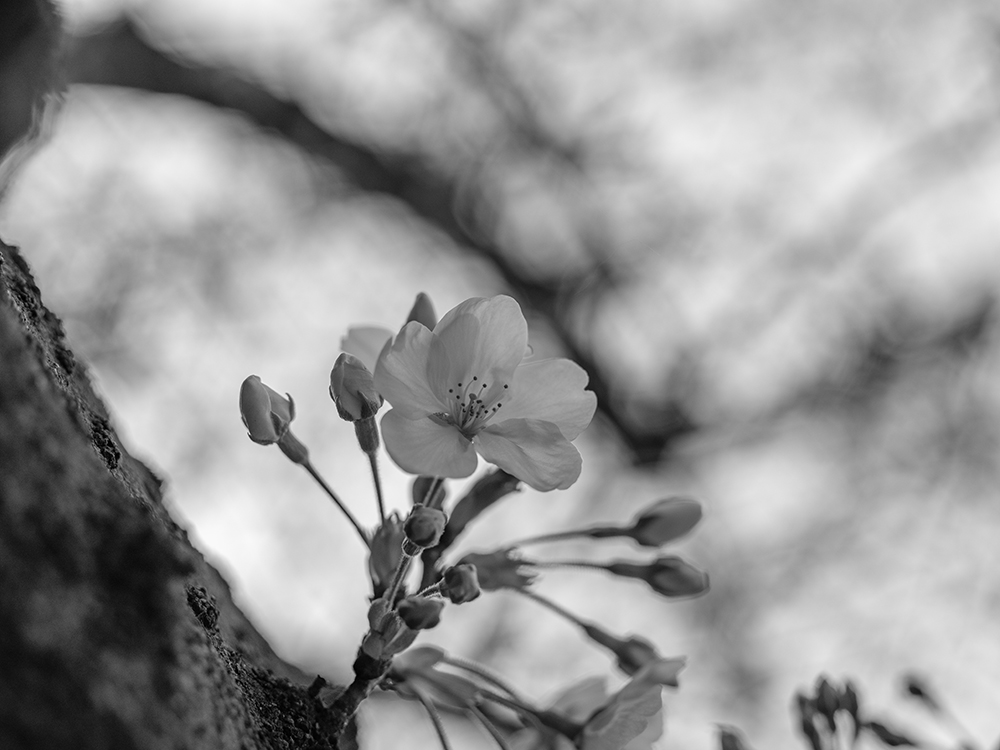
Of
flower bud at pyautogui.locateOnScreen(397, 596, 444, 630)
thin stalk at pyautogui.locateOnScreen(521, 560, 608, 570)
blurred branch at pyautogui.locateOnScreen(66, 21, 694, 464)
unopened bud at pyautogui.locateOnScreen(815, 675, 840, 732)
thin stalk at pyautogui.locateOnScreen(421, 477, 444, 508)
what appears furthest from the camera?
blurred branch at pyautogui.locateOnScreen(66, 21, 694, 464)

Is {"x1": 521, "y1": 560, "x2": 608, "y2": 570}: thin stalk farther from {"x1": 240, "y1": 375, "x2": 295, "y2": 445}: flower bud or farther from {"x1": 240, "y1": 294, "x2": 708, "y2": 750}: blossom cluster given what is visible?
{"x1": 240, "y1": 375, "x2": 295, "y2": 445}: flower bud

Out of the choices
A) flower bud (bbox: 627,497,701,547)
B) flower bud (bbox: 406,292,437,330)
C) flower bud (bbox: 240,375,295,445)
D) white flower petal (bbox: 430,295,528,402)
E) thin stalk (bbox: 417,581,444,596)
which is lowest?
thin stalk (bbox: 417,581,444,596)

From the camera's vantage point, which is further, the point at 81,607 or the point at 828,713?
the point at 828,713

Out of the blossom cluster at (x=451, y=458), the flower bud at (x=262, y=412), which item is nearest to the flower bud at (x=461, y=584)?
the blossom cluster at (x=451, y=458)

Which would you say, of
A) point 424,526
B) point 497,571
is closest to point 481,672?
point 497,571

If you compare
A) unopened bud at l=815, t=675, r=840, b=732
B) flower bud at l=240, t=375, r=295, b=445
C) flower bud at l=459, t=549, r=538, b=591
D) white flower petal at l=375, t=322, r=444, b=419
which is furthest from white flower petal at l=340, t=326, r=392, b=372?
unopened bud at l=815, t=675, r=840, b=732

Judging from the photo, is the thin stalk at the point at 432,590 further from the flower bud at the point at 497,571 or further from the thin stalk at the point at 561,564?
the thin stalk at the point at 561,564

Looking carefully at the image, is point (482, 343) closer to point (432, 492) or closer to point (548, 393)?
point (548, 393)
